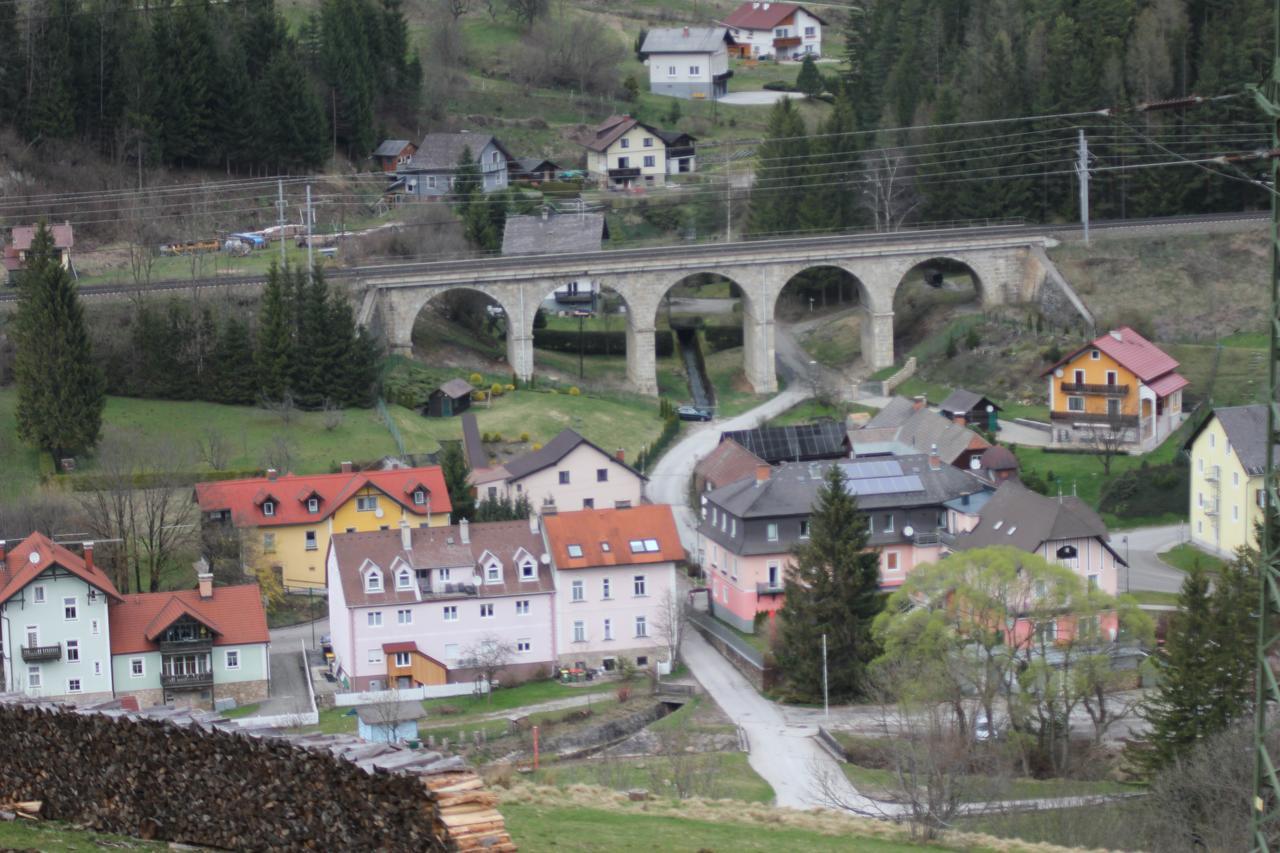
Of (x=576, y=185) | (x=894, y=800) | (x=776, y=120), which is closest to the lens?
(x=894, y=800)

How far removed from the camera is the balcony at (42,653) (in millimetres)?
49719

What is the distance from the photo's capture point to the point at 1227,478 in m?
57.6

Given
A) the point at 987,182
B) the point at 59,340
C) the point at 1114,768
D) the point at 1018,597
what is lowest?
the point at 1114,768

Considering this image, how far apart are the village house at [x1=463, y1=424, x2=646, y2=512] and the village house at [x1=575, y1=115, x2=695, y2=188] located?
44.8 m

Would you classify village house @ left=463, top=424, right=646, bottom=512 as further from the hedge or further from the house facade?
the hedge

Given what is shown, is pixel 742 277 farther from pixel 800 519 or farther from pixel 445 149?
pixel 800 519

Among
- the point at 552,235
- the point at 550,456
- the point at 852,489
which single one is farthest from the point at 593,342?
the point at 852,489

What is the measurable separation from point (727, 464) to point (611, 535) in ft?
34.7

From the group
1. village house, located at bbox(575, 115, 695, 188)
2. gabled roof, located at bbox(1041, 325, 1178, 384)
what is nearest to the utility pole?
gabled roof, located at bbox(1041, 325, 1178, 384)

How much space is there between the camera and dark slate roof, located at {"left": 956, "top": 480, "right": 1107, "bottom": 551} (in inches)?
2079

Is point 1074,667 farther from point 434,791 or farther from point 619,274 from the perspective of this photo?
point 619,274

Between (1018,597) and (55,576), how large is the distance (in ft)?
74.1

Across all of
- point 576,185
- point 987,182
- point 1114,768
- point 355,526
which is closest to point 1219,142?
point 987,182

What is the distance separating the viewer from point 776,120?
315 ft
